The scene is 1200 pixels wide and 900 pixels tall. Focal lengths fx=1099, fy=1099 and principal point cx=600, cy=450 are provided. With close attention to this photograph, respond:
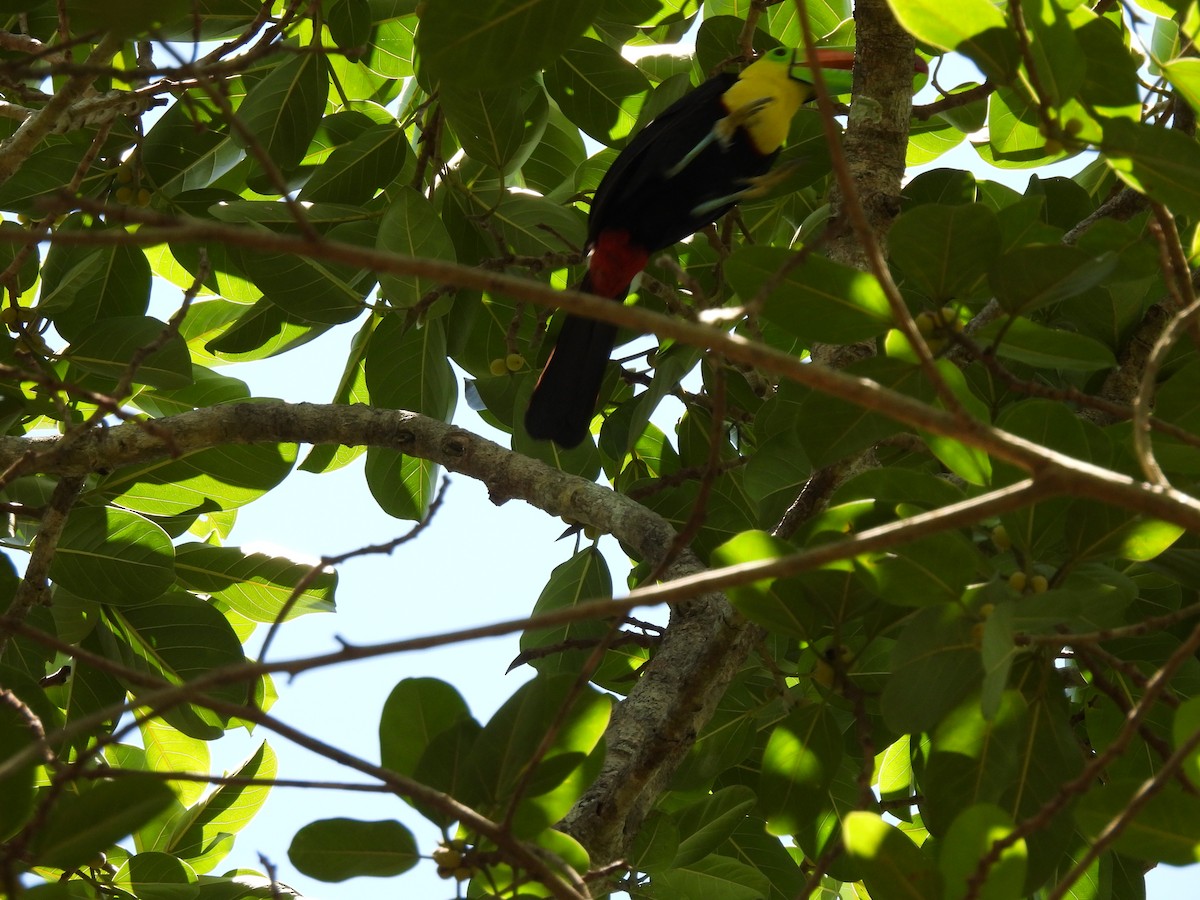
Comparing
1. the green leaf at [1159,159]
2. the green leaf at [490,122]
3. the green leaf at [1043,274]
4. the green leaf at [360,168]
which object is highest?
the green leaf at [360,168]

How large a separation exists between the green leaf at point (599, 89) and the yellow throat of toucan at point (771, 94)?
355 mm

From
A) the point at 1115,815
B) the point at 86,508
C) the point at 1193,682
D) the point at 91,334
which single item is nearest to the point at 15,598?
the point at 86,508

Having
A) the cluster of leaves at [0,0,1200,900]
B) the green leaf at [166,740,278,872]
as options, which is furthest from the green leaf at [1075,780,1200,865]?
the green leaf at [166,740,278,872]

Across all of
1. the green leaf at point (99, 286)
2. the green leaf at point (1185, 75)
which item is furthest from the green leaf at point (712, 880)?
the green leaf at point (99, 286)

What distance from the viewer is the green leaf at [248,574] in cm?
229

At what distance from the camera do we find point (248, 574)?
2.32 m

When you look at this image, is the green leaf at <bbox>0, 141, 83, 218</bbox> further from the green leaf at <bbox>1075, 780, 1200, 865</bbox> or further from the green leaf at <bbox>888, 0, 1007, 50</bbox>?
the green leaf at <bbox>1075, 780, 1200, 865</bbox>

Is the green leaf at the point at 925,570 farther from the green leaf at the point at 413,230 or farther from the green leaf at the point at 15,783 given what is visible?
the green leaf at the point at 413,230

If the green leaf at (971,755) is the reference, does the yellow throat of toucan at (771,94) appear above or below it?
above

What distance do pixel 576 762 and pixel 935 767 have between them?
434mm

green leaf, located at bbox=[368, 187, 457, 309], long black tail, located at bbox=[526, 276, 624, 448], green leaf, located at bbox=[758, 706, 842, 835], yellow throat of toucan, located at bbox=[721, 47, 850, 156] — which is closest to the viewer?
green leaf, located at bbox=[758, 706, 842, 835]

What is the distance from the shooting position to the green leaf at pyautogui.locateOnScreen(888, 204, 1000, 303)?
1246 mm

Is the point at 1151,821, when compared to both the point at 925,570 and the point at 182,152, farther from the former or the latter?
the point at 182,152

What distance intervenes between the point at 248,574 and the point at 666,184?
135 cm
